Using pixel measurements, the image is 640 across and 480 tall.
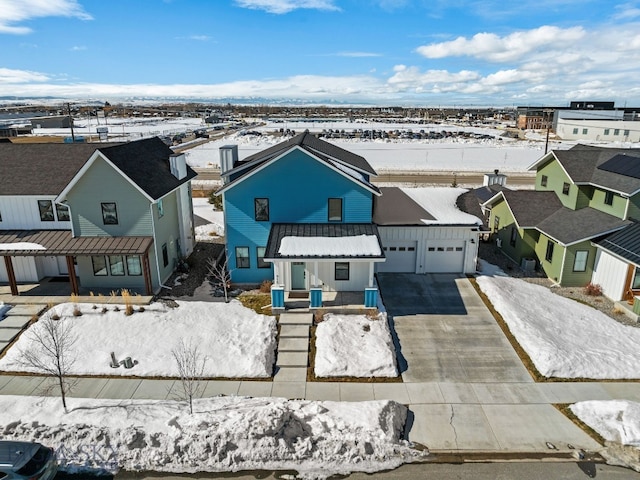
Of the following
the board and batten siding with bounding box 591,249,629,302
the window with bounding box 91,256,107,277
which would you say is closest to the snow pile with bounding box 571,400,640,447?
the board and batten siding with bounding box 591,249,629,302

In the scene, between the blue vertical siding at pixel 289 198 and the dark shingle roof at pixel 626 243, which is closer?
the dark shingle roof at pixel 626 243

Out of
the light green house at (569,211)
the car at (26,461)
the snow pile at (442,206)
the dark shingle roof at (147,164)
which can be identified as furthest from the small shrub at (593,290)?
the car at (26,461)

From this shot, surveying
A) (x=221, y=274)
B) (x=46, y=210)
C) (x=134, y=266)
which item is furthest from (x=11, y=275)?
(x=221, y=274)

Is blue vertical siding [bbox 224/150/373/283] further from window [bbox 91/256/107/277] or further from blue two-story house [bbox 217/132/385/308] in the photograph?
window [bbox 91/256/107/277]

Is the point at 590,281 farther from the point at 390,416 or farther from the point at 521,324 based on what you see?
the point at 390,416

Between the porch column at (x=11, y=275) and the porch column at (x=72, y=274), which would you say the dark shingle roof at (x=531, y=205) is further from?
→ the porch column at (x=11, y=275)

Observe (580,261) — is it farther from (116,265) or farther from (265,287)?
(116,265)
